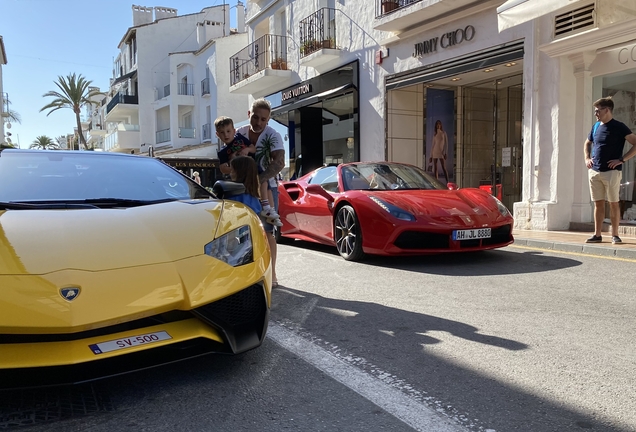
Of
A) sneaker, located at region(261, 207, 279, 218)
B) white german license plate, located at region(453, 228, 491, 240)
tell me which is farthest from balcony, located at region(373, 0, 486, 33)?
sneaker, located at region(261, 207, 279, 218)

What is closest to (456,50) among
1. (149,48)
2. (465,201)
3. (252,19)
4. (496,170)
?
(496,170)

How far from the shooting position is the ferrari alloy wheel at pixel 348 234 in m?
5.79

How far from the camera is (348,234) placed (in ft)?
19.6

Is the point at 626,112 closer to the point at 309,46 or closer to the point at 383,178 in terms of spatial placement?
the point at 383,178

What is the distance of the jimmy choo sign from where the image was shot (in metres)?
10.5

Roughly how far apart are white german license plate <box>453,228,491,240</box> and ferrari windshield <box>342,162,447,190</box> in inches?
44.9

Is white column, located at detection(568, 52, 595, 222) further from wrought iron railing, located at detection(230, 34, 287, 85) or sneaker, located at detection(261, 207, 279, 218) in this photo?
wrought iron railing, located at detection(230, 34, 287, 85)

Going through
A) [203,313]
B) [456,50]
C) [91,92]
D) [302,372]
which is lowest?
[302,372]

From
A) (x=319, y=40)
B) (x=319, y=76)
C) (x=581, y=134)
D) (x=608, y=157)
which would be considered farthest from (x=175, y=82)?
(x=608, y=157)

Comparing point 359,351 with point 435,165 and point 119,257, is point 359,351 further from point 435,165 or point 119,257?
point 435,165

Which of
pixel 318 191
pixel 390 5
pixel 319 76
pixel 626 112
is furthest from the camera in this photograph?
pixel 319 76

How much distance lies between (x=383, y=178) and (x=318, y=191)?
2.84 ft

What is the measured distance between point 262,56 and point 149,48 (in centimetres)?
2172

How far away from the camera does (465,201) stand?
5.78 metres
